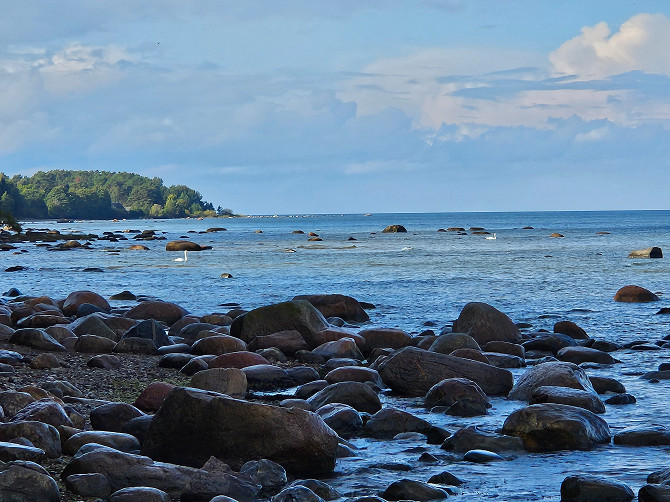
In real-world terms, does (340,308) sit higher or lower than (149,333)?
lower

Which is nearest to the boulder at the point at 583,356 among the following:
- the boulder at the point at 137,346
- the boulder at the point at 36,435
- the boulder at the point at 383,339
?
the boulder at the point at 383,339

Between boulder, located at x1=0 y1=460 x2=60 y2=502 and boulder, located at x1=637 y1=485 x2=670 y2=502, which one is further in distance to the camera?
boulder, located at x1=637 y1=485 x2=670 y2=502

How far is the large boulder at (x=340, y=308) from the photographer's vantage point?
20.0m

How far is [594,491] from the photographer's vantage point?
6496 mm

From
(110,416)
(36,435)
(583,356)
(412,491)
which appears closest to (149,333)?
(110,416)

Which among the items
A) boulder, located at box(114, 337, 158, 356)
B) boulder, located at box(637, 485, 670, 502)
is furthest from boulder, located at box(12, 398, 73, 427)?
boulder, located at box(114, 337, 158, 356)

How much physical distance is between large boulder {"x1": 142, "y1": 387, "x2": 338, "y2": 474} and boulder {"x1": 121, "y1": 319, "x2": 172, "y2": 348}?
23.4 ft

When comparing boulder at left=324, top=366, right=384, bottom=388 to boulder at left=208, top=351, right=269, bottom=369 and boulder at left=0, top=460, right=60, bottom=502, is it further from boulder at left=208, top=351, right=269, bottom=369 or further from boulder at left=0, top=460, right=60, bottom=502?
boulder at left=0, top=460, right=60, bottom=502

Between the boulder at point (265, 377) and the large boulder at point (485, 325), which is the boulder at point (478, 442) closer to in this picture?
the boulder at point (265, 377)

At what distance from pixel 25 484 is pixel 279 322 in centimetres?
948

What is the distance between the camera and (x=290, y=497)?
6.23m

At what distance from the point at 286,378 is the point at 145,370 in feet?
7.50

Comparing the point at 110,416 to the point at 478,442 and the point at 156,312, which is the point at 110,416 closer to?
the point at 478,442

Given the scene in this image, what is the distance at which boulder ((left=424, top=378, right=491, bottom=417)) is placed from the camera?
32.2 ft
